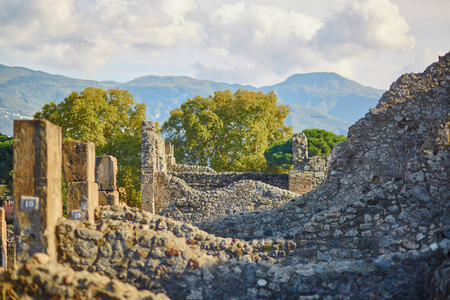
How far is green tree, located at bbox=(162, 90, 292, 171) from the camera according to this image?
36.6m

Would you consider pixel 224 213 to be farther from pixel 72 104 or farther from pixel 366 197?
pixel 72 104

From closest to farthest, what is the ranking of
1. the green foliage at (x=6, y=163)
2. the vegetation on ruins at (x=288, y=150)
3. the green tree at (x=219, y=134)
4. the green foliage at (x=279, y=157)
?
the green tree at (x=219, y=134)
the green foliage at (x=6, y=163)
the green foliage at (x=279, y=157)
the vegetation on ruins at (x=288, y=150)

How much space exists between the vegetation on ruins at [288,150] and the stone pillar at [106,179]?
28499 mm

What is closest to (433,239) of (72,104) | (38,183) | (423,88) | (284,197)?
(423,88)

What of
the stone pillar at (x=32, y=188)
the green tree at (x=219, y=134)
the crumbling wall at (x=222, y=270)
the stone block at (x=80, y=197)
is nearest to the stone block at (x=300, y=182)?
the stone block at (x=80, y=197)

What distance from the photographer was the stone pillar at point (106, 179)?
11.2 m

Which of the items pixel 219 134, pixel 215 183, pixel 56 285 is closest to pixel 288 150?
pixel 219 134

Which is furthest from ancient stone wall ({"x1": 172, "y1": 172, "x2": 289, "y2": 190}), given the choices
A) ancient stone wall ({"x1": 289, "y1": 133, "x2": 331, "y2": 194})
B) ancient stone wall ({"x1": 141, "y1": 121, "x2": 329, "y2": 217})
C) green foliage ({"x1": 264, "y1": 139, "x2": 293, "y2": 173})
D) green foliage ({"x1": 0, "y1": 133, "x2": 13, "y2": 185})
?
green foliage ({"x1": 0, "y1": 133, "x2": 13, "y2": 185})

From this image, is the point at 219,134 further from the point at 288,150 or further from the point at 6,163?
the point at 6,163

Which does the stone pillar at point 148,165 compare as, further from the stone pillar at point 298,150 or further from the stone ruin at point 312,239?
the stone ruin at point 312,239

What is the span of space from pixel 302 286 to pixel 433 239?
2.12m

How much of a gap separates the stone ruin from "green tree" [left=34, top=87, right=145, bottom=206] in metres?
20.3

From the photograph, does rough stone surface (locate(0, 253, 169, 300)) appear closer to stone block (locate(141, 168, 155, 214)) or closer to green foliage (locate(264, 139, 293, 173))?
stone block (locate(141, 168, 155, 214))

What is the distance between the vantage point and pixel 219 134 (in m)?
37.2
